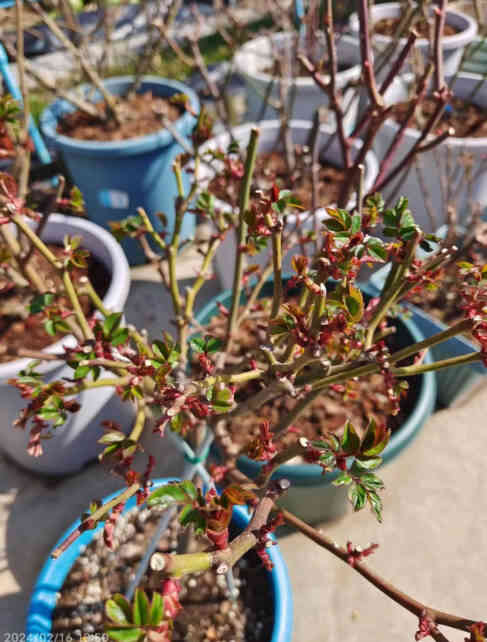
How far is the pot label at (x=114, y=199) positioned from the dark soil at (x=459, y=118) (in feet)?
3.83

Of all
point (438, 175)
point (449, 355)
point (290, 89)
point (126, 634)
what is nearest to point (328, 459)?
point (126, 634)

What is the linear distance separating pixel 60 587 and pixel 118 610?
76 centimetres

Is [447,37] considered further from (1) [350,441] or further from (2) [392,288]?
(1) [350,441]

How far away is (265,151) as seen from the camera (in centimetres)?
200

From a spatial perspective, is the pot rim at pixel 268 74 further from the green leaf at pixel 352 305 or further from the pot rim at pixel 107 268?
the green leaf at pixel 352 305

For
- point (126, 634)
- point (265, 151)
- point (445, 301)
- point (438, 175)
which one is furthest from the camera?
point (265, 151)

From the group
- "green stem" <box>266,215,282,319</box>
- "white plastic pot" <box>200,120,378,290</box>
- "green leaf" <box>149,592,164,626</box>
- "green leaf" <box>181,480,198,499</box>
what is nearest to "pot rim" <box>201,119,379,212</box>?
"white plastic pot" <box>200,120,378,290</box>

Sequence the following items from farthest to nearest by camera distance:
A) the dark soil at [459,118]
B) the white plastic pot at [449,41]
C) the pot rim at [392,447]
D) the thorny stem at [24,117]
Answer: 1. the white plastic pot at [449,41]
2. the dark soil at [459,118]
3. the thorny stem at [24,117]
4. the pot rim at [392,447]

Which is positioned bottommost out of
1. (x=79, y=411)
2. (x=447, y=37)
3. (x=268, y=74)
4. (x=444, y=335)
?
(x=79, y=411)

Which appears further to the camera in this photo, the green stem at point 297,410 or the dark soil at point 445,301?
the dark soil at point 445,301

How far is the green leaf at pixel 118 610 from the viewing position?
1.20 feet

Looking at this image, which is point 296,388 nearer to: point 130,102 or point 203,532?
point 203,532

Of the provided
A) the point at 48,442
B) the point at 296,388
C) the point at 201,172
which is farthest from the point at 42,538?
the point at 201,172

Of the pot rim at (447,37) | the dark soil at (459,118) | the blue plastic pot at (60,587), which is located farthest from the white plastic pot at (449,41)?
the blue plastic pot at (60,587)
